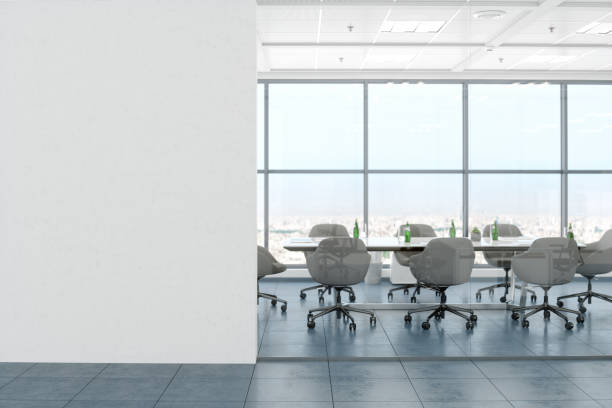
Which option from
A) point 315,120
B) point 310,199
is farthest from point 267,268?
point 315,120

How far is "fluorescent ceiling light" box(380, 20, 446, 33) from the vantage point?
566 cm

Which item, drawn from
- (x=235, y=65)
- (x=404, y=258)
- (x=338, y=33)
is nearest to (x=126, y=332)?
(x=235, y=65)

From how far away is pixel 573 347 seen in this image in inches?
167

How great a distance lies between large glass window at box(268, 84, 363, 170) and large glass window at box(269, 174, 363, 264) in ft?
1.01

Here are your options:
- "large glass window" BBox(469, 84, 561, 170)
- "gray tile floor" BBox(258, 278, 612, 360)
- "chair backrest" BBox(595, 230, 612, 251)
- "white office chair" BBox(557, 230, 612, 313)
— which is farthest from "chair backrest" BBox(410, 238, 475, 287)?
"large glass window" BBox(469, 84, 561, 170)

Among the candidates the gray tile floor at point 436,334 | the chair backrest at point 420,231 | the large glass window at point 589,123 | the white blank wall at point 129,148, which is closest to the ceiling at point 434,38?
the large glass window at point 589,123

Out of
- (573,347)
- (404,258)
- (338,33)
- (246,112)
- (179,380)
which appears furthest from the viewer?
(338,33)

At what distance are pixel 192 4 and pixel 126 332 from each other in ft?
8.00

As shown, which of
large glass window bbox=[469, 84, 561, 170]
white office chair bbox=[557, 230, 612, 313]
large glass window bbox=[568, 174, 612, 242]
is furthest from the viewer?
large glass window bbox=[568, 174, 612, 242]

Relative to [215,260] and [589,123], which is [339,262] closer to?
[215,260]

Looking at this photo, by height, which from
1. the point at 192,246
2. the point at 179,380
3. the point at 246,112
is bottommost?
the point at 179,380

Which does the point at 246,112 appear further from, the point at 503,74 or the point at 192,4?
the point at 503,74

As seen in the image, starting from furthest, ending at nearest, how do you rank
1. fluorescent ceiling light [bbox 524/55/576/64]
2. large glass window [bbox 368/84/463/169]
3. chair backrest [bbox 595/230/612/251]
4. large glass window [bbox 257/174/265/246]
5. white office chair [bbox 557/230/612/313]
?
1. large glass window [bbox 257/174/265/246]
2. large glass window [bbox 368/84/463/169]
3. fluorescent ceiling light [bbox 524/55/576/64]
4. chair backrest [bbox 595/230/612/251]
5. white office chair [bbox 557/230/612/313]

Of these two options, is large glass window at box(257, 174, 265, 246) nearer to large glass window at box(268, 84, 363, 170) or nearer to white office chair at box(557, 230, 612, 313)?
large glass window at box(268, 84, 363, 170)
